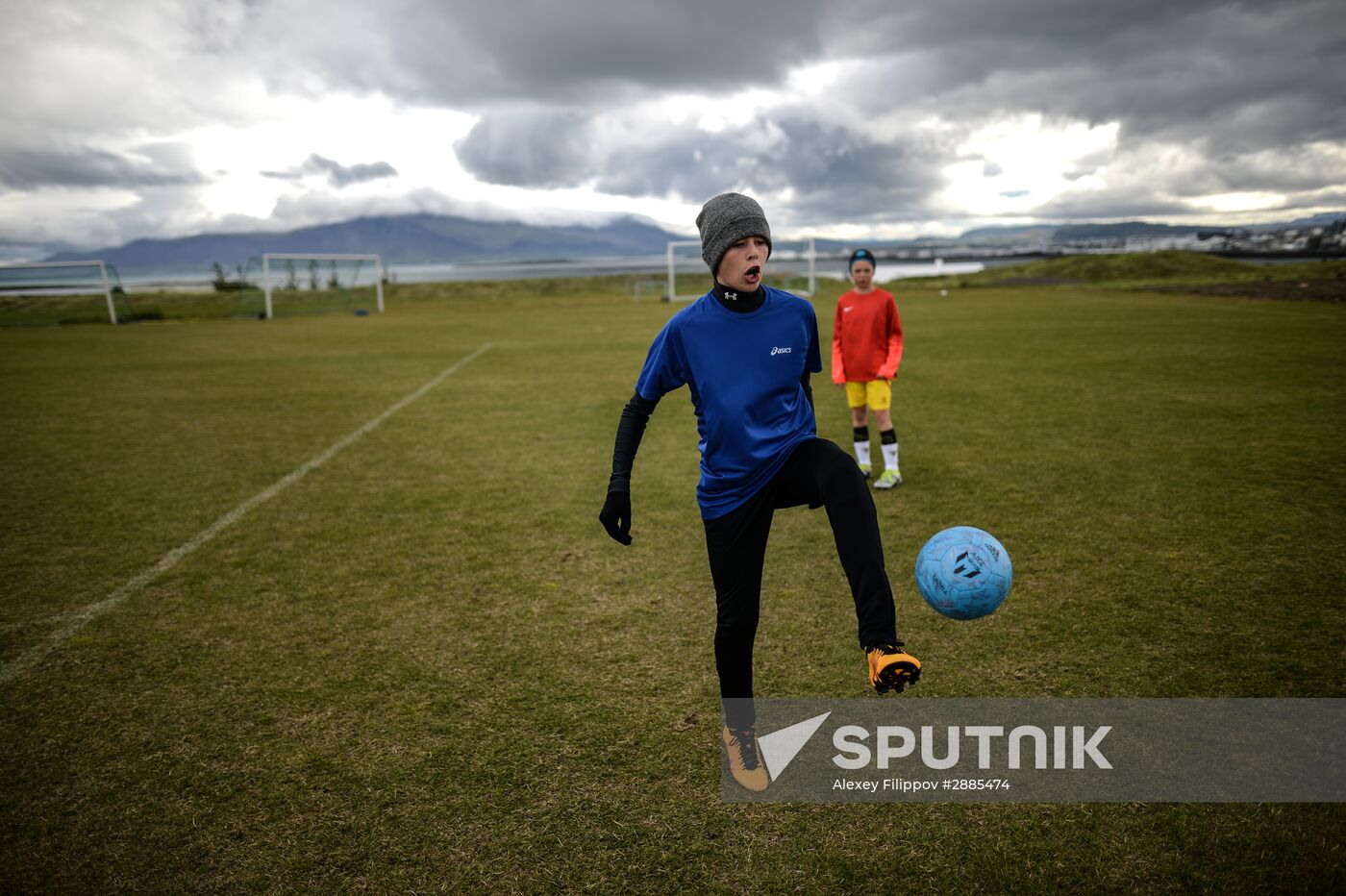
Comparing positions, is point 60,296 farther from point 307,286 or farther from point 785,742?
point 785,742

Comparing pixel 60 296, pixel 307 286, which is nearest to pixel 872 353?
pixel 307 286

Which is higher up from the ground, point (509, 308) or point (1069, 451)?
point (509, 308)

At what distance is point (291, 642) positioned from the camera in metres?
4.46

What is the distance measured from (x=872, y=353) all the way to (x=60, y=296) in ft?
176

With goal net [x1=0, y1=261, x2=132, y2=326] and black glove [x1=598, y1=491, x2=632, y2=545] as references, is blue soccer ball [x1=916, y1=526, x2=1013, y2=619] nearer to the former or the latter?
black glove [x1=598, y1=491, x2=632, y2=545]

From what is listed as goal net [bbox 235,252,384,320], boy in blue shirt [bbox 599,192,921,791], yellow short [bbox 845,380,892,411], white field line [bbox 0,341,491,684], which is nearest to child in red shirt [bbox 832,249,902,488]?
yellow short [bbox 845,380,892,411]

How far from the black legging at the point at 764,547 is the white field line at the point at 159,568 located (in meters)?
4.08

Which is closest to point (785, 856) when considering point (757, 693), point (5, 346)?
point (757, 693)

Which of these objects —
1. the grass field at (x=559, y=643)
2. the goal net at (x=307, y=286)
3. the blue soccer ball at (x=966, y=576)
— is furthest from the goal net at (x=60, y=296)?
the blue soccer ball at (x=966, y=576)

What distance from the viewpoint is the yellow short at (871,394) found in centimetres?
720

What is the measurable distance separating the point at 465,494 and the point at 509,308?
3646 cm

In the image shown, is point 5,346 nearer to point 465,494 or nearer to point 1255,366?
point 465,494

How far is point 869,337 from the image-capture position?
7172mm

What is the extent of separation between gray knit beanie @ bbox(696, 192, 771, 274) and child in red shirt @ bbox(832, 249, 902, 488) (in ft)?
14.1
